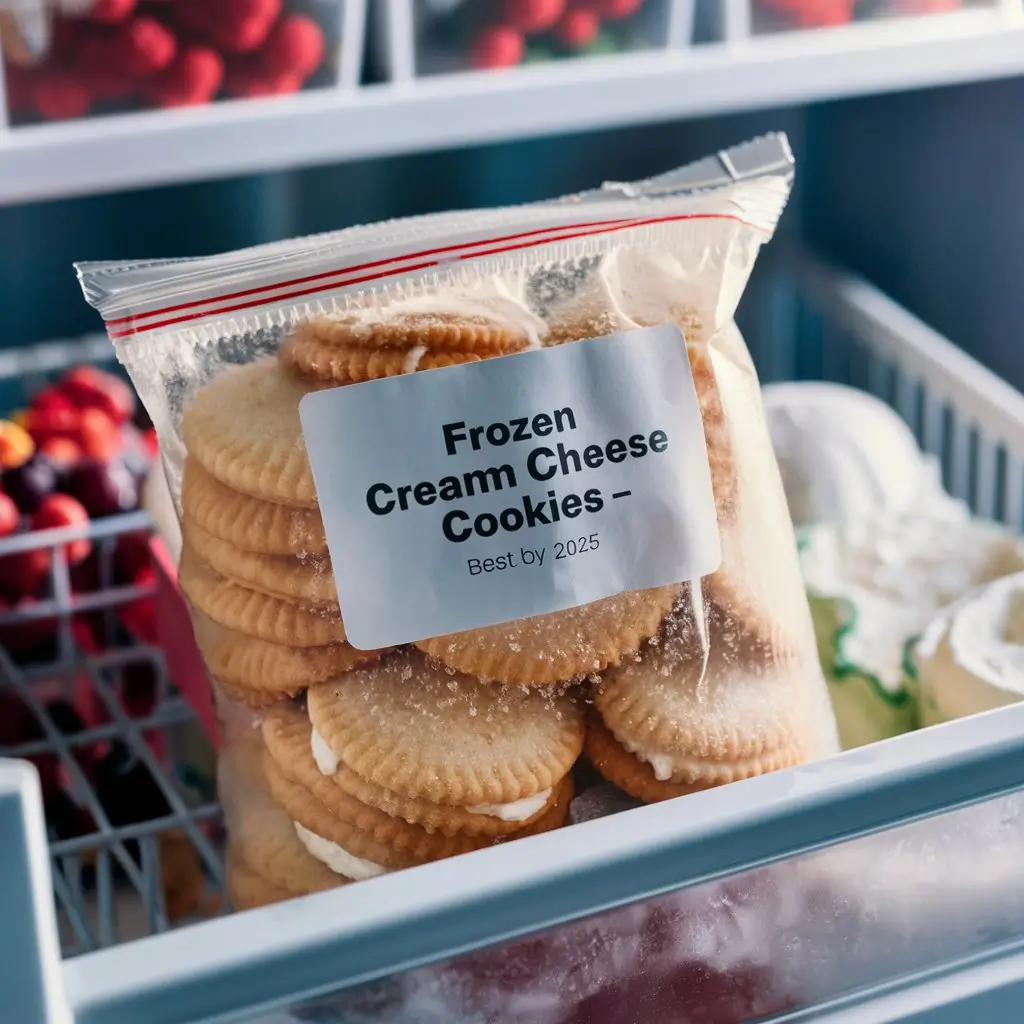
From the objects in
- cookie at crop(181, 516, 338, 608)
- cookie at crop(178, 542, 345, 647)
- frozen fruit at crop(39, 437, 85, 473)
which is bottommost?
frozen fruit at crop(39, 437, 85, 473)

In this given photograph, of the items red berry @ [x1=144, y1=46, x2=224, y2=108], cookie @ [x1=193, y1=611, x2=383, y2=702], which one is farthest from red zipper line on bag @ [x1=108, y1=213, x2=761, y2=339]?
red berry @ [x1=144, y1=46, x2=224, y2=108]

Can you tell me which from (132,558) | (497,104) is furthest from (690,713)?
(132,558)

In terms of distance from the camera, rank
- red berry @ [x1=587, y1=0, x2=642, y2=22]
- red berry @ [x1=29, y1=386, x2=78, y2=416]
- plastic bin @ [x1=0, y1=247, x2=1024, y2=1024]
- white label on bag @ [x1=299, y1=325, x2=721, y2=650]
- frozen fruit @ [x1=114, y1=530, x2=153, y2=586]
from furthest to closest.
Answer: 1. red berry @ [x1=29, y1=386, x2=78, y2=416]
2. frozen fruit @ [x1=114, y1=530, x2=153, y2=586]
3. red berry @ [x1=587, y1=0, x2=642, y2=22]
4. white label on bag @ [x1=299, y1=325, x2=721, y2=650]
5. plastic bin @ [x1=0, y1=247, x2=1024, y2=1024]

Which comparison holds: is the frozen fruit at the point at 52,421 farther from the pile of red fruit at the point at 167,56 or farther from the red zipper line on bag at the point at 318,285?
the red zipper line on bag at the point at 318,285

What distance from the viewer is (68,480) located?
36.0 inches

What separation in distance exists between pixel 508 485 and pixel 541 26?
371mm

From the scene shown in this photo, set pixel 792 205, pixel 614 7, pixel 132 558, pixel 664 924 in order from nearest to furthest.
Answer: pixel 664 924, pixel 614 7, pixel 132 558, pixel 792 205

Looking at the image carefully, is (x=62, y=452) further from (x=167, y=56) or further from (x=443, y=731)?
(x=443, y=731)

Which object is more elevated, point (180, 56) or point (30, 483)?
point (180, 56)

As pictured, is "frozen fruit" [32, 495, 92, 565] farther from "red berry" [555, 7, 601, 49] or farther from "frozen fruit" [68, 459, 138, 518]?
"red berry" [555, 7, 601, 49]

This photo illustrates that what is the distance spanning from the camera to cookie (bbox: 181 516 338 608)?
1.67 ft

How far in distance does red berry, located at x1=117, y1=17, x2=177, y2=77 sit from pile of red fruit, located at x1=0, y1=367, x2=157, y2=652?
309 millimetres

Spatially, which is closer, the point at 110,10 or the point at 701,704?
the point at 701,704

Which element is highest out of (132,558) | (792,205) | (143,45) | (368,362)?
(143,45)
